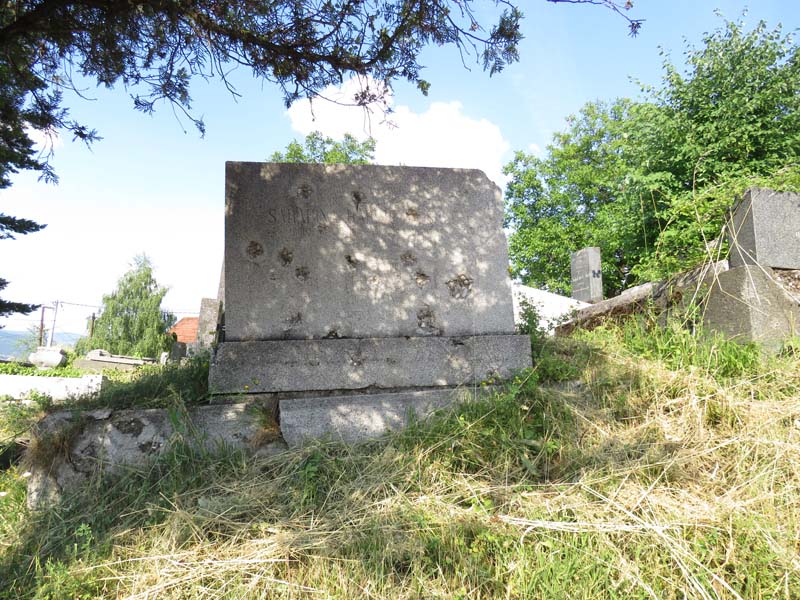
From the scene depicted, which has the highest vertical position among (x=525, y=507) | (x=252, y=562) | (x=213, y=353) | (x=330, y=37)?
(x=330, y=37)

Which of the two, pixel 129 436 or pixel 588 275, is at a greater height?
pixel 588 275

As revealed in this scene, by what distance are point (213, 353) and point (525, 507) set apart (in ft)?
7.72

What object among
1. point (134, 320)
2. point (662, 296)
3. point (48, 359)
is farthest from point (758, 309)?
point (134, 320)

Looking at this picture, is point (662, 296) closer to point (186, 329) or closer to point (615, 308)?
point (615, 308)

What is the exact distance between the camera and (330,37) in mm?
4223

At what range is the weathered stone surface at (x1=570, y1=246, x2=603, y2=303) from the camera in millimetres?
12281

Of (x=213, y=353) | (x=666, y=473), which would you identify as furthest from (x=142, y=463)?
(x=666, y=473)

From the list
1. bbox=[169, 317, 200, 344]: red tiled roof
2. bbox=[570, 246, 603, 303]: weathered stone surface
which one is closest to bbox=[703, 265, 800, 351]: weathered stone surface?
bbox=[570, 246, 603, 303]: weathered stone surface

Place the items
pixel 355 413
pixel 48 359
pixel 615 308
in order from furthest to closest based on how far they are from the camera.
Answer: pixel 48 359 → pixel 615 308 → pixel 355 413

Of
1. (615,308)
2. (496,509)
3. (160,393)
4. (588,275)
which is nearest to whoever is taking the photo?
(496,509)

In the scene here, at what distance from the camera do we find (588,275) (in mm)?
12445

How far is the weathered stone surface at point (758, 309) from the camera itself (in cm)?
417

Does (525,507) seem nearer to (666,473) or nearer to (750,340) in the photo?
(666,473)

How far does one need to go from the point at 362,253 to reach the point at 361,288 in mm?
276
